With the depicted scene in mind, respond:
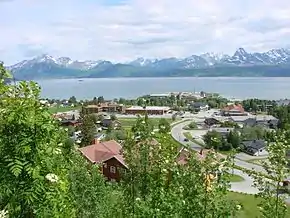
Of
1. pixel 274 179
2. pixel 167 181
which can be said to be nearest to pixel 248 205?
pixel 167 181

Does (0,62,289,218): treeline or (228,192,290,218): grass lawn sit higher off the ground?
(0,62,289,218): treeline

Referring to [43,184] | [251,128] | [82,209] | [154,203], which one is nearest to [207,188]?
[154,203]

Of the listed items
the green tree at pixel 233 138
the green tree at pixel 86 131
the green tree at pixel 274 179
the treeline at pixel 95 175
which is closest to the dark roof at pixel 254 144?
the green tree at pixel 233 138

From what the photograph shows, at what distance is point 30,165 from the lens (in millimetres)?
3043

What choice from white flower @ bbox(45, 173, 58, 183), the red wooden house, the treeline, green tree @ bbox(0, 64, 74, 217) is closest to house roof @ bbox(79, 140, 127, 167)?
the red wooden house

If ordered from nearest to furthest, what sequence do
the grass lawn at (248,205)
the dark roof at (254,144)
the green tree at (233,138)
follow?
the grass lawn at (248,205) < the dark roof at (254,144) < the green tree at (233,138)

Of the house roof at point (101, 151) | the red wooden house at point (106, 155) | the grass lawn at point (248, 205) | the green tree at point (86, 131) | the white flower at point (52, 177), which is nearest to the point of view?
the white flower at point (52, 177)

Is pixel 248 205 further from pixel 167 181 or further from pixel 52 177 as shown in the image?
pixel 52 177

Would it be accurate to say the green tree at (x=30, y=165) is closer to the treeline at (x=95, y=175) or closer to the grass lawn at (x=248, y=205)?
the treeline at (x=95, y=175)

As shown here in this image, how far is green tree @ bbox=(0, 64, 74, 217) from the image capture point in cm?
305

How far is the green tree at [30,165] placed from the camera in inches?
120

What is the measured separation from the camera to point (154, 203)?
5469 millimetres

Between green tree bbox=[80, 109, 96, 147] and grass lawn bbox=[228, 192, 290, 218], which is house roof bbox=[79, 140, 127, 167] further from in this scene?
green tree bbox=[80, 109, 96, 147]

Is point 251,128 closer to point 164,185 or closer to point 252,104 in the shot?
A: point 252,104
